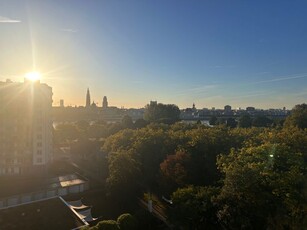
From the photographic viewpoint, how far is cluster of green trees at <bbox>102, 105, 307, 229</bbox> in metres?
13.3

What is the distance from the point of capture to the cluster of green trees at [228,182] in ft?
43.6

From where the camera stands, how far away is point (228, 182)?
Result: 14391 mm

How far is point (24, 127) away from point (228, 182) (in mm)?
26166

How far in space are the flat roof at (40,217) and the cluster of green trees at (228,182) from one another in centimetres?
429

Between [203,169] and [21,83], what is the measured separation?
23685 mm

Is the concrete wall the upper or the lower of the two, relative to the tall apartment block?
lower

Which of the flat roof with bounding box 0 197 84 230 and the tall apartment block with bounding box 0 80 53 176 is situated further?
→ the tall apartment block with bounding box 0 80 53 176

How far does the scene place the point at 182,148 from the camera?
80.3ft

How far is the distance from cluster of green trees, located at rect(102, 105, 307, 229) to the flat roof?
4294 millimetres

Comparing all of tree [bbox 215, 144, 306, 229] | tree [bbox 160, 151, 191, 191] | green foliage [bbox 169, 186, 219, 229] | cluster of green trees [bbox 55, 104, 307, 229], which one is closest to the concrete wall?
cluster of green trees [bbox 55, 104, 307, 229]

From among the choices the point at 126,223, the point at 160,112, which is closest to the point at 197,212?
the point at 126,223

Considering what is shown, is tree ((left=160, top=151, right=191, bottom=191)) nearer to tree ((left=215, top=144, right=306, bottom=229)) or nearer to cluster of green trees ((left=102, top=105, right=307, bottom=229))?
cluster of green trees ((left=102, top=105, right=307, bottom=229))

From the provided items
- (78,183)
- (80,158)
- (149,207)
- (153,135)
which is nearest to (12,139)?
(78,183)

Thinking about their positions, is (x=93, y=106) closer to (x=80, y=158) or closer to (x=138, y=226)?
(x=80, y=158)
